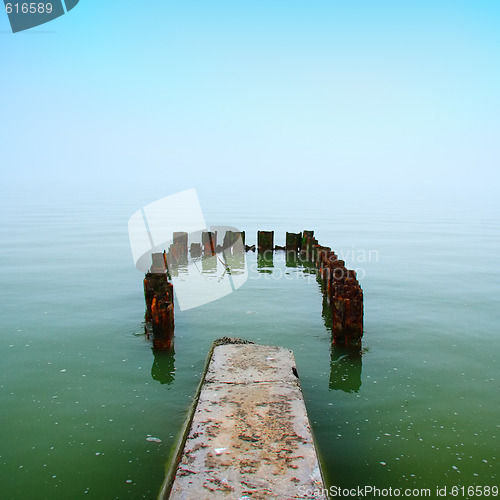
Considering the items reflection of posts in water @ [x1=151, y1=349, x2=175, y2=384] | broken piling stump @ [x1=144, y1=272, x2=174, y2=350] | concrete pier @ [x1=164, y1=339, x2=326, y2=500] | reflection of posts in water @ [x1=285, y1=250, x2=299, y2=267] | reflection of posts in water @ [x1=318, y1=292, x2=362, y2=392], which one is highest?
concrete pier @ [x1=164, y1=339, x2=326, y2=500]

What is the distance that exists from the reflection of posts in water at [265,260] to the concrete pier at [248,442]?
10.2 meters

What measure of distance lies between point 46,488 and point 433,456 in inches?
164

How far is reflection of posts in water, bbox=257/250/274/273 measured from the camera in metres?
16.4

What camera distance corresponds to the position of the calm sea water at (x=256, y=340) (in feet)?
16.6

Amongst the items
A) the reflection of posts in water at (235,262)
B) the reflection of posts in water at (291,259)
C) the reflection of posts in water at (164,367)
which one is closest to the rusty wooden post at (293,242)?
the reflection of posts in water at (291,259)

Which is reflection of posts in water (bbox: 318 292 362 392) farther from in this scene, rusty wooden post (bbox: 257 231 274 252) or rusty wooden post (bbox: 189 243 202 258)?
rusty wooden post (bbox: 257 231 274 252)

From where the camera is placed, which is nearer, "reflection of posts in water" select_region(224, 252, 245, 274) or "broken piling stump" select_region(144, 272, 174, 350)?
"broken piling stump" select_region(144, 272, 174, 350)

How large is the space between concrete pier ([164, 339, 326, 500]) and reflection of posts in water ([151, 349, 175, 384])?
4.35 ft

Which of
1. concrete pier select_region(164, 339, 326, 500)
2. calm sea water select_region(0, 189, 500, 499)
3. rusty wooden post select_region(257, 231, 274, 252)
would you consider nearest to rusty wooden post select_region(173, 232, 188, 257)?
calm sea water select_region(0, 189, 500, 499)

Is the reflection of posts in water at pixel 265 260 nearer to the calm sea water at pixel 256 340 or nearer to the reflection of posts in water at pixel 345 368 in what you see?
the calm sea water at pixel 256 340

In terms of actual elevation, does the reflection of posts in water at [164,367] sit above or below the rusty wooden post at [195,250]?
above

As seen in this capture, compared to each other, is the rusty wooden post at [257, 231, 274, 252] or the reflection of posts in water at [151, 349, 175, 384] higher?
the reflection of posts in water at [151, 349, 175, 384]

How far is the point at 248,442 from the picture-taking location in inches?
174

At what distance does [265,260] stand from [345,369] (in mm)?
10801
